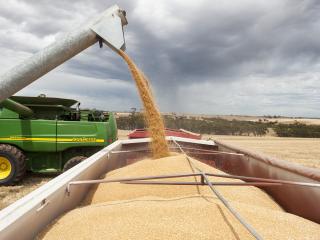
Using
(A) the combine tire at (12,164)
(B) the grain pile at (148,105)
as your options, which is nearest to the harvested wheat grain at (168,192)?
(B) the grain pile at (148,105)

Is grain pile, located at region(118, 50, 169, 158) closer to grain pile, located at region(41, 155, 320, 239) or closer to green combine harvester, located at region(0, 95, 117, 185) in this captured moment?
green combine harvester, located at region(0, 95, 117, 185)

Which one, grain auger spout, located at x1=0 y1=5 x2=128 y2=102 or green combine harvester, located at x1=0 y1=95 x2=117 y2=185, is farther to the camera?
green combine harvester, located at x1=0 y1=95 x2=117 y2=185

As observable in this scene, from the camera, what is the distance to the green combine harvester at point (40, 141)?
6600 millimetres

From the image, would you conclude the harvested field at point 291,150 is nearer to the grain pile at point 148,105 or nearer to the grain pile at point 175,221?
the grain pile at point 148,105

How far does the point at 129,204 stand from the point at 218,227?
2.56ft

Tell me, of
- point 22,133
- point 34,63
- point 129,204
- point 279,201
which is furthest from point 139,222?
point 22,133

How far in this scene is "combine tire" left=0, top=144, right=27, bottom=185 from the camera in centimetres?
655

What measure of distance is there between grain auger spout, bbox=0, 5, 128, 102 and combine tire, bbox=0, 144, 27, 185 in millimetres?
2523

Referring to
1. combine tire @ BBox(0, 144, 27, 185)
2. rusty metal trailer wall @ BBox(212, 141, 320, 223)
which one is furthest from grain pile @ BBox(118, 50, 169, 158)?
combine tire @ BBox(0, 144, 27, 185)

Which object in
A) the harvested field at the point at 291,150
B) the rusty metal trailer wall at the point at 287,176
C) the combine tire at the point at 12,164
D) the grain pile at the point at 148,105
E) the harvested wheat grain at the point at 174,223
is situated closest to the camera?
the harvested wheat grain at the point at 174,223

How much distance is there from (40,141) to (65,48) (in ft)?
9.38

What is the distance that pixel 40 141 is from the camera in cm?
679

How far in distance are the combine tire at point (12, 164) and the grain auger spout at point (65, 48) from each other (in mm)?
2523

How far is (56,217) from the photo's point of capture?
230 cm
